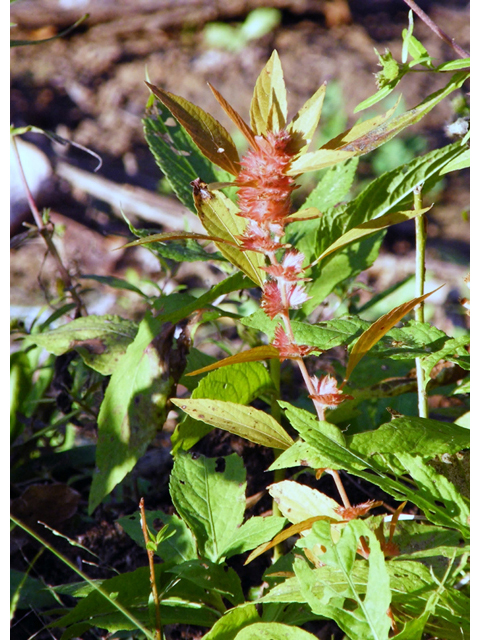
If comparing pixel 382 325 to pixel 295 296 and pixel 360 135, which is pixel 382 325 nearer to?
pixel 295 296

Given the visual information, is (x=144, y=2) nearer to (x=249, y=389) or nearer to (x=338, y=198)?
(x=338, y=198)

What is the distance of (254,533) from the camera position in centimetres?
84

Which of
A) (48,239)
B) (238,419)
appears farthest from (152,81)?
(238,419)

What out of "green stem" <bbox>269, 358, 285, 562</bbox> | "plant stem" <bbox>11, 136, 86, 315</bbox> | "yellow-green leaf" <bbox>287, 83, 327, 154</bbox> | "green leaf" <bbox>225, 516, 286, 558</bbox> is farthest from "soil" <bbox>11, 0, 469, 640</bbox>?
"yellow-green leaf" <bbox>287, 83, 327, 154</bbox>

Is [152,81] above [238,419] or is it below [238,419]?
above

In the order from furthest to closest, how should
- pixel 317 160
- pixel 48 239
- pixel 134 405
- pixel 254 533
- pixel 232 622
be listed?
1. pixel 48 239
2. pixel 134 405
3. pixel 254 533
4. pixel 232 622
5. pixel 317 160

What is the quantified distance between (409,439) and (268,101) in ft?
1.34

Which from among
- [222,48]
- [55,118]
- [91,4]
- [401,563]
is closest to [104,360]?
[401,563]

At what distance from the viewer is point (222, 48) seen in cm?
316

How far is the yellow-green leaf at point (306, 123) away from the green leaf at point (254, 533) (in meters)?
0.49

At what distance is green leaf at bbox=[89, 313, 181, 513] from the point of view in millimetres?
931

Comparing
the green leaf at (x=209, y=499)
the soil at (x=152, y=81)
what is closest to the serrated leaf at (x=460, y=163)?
the green leaf at (x=209, y=499)

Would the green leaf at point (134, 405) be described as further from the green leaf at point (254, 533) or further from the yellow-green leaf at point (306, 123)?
the yellow-green leaf at point (306, 123)
